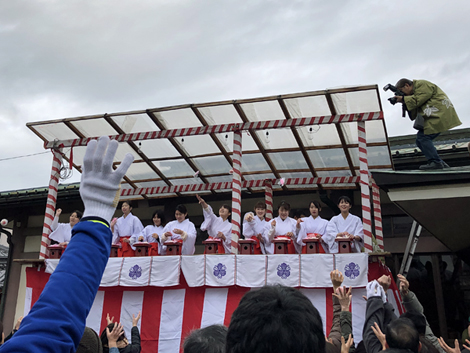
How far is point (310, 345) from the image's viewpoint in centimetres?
109

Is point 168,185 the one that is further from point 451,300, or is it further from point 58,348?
point 58,348

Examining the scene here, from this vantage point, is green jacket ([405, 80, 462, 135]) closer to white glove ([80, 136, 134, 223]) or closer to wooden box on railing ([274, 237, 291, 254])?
wooden box on railing ([274, 237, 291, 254])

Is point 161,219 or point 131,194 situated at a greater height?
point 131,194

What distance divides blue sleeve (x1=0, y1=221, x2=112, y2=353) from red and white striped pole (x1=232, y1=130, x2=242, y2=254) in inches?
243

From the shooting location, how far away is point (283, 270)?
6.66 metres

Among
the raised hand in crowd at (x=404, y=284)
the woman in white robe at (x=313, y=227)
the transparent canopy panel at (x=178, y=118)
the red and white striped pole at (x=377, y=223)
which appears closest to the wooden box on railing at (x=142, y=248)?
the transparent canopy panel at (x=178, y=118)

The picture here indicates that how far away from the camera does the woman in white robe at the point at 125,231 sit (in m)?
8.71

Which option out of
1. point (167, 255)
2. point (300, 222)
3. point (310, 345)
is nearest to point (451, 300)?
point (300, 222)

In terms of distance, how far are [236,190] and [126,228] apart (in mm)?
2629

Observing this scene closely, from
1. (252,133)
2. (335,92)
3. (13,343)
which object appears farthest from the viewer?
(252,133)

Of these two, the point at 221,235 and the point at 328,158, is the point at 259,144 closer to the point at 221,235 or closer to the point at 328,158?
the point at 328,158

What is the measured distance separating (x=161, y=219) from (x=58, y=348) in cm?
808

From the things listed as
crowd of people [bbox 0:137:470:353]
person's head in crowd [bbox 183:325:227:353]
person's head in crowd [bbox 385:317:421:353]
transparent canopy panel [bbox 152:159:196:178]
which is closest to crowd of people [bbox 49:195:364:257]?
transparent canopy panel [bbox 152:159:196:178]

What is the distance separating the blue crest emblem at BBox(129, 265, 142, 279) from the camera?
7.31 meters
